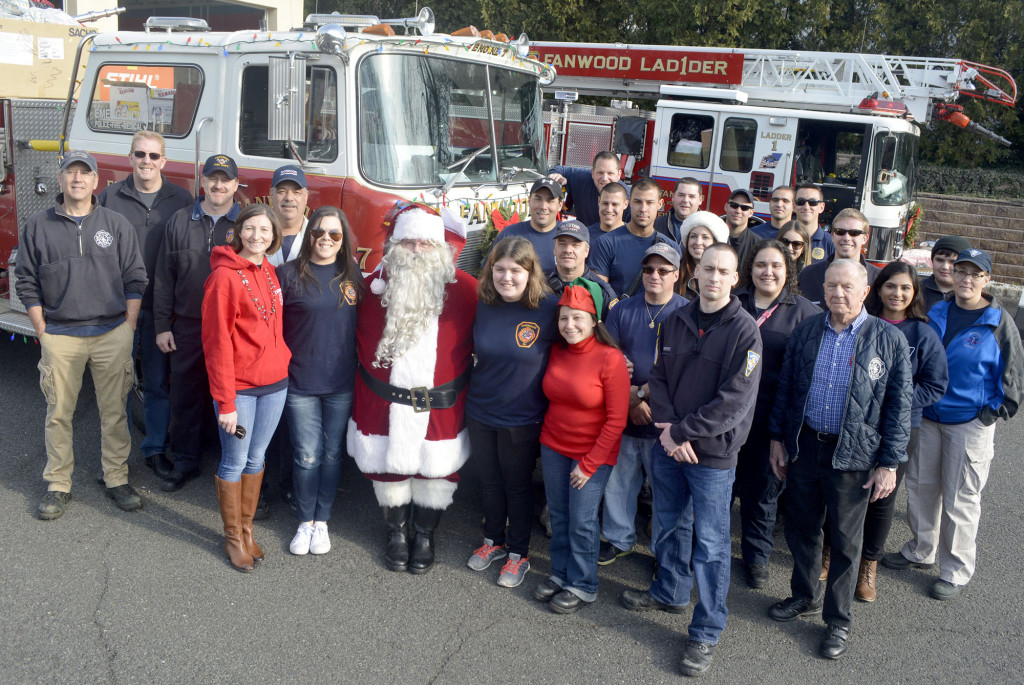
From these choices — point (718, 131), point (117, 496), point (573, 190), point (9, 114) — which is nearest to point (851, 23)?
point (718, 131)

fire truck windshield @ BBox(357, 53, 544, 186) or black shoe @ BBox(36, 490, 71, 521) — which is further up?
fire truck windshield @ BBox(357, 53, 544, 186)

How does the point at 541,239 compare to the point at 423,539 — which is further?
the point at 541,239

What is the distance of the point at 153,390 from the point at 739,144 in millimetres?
8539

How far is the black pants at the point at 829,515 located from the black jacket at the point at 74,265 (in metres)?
3.72

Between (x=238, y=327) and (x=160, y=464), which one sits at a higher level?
(x=238, y=327)

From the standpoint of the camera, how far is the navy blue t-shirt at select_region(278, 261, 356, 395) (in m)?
4.15

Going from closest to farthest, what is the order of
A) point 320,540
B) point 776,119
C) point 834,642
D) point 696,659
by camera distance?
point 696,659
point 834,642
point 320,540
point 776,119

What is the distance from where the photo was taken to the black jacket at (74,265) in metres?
4.49

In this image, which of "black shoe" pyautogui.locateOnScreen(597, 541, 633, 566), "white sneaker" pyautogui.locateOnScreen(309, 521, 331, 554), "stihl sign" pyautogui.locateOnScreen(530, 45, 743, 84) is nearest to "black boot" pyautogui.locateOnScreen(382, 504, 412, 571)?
"white sneaker" pyautogui.locateOnScreen(309, 521, 331, 554)

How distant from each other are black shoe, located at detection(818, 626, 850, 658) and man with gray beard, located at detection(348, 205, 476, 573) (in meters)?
1.91

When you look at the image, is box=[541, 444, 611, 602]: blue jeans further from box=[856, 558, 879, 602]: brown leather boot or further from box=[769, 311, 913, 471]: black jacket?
box=[856, 558, 879, 602]: brown leather boot

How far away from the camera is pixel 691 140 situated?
11.6 m

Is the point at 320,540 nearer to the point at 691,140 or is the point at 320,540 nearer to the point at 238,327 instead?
the point at 238,327

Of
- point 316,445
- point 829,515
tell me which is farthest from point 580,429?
point 316,445
